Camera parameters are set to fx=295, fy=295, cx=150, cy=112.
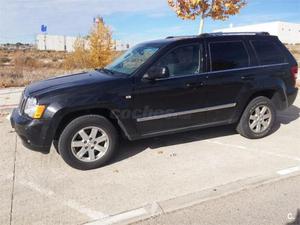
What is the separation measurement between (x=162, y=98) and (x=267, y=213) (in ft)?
7.12

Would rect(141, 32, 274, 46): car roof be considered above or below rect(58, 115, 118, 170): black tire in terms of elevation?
above

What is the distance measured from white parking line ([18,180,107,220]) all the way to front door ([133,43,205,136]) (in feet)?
5.03

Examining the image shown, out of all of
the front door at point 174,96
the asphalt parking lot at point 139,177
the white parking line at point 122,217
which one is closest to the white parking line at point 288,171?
the asphalt parking lot at point 139,177

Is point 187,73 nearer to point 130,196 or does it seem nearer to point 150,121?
point 150,121

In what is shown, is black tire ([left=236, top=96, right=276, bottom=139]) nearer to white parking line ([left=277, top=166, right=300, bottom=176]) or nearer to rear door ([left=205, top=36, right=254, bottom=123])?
rear door ([left=205, top=36, right=254, bottom=123])

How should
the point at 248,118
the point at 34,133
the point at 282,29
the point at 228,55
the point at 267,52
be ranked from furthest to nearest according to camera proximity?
the point at 282,29
the point at 267,52
the point at 248,118
the point at 228,55
the point at 34,133

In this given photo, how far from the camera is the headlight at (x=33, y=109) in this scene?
3.91m

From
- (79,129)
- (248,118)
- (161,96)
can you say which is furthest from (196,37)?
(79,129)

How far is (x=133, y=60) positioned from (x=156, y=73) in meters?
0.74

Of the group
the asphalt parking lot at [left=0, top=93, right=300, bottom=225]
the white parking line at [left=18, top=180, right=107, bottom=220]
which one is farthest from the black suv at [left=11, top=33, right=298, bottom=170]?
the white parking line at [left=18, top=180, right=107, bottom=220]

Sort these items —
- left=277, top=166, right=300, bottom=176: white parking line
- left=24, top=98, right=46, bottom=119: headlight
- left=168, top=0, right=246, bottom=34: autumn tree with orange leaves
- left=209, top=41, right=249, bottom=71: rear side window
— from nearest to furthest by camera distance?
left=24, top=98, right=46, bottom=119: headlight → left=277, top=166, right=300, bottom=176: white parking line → left=209, top=41, right=249, bottom=71: rear side window → left=168, top=0, right=246, bottom=34: autumn tree with orange leaves

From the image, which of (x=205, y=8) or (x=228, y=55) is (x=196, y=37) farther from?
(x=205, y=8)

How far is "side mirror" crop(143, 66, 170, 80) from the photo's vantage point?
171 inches

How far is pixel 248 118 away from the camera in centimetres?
535
